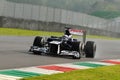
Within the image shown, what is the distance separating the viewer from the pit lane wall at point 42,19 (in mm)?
36500

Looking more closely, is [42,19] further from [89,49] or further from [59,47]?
[59,47]

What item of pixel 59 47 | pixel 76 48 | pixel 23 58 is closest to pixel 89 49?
pixel 76 48

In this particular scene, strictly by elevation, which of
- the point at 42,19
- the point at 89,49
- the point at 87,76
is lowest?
the point at 87,76

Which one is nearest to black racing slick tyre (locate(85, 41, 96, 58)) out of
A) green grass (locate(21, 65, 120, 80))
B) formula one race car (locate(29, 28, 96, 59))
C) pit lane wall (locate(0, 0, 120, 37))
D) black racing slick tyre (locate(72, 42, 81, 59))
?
formula one race car (locate(29, 28, 96, 59))

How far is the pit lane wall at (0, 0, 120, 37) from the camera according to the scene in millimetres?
36500

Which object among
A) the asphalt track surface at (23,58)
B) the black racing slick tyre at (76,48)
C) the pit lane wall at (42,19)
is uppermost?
the pit lane wall at (42,19)

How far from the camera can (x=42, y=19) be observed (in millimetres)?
43719

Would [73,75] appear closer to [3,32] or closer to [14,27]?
[3,32]

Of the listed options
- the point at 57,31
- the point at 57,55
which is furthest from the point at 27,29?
the point at 57,55

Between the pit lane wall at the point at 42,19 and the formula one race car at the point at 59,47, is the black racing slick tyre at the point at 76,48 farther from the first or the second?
the pit lane wall at the point at 42,19

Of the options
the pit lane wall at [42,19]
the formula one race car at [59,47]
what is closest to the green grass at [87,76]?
the formula one race car at [59,47]

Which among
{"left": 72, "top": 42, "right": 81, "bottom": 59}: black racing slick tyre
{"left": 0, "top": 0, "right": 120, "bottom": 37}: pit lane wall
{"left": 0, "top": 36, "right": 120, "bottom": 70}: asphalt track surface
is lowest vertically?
{"left": 0, "top": 36, "right": 120, "bottom": 70}: asphalt track surface

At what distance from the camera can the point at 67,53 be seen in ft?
53.4

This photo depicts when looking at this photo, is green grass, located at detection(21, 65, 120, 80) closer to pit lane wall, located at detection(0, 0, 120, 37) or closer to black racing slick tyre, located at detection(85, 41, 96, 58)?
black racing slick tyre, located at detection(85, 41, 96, 58)
